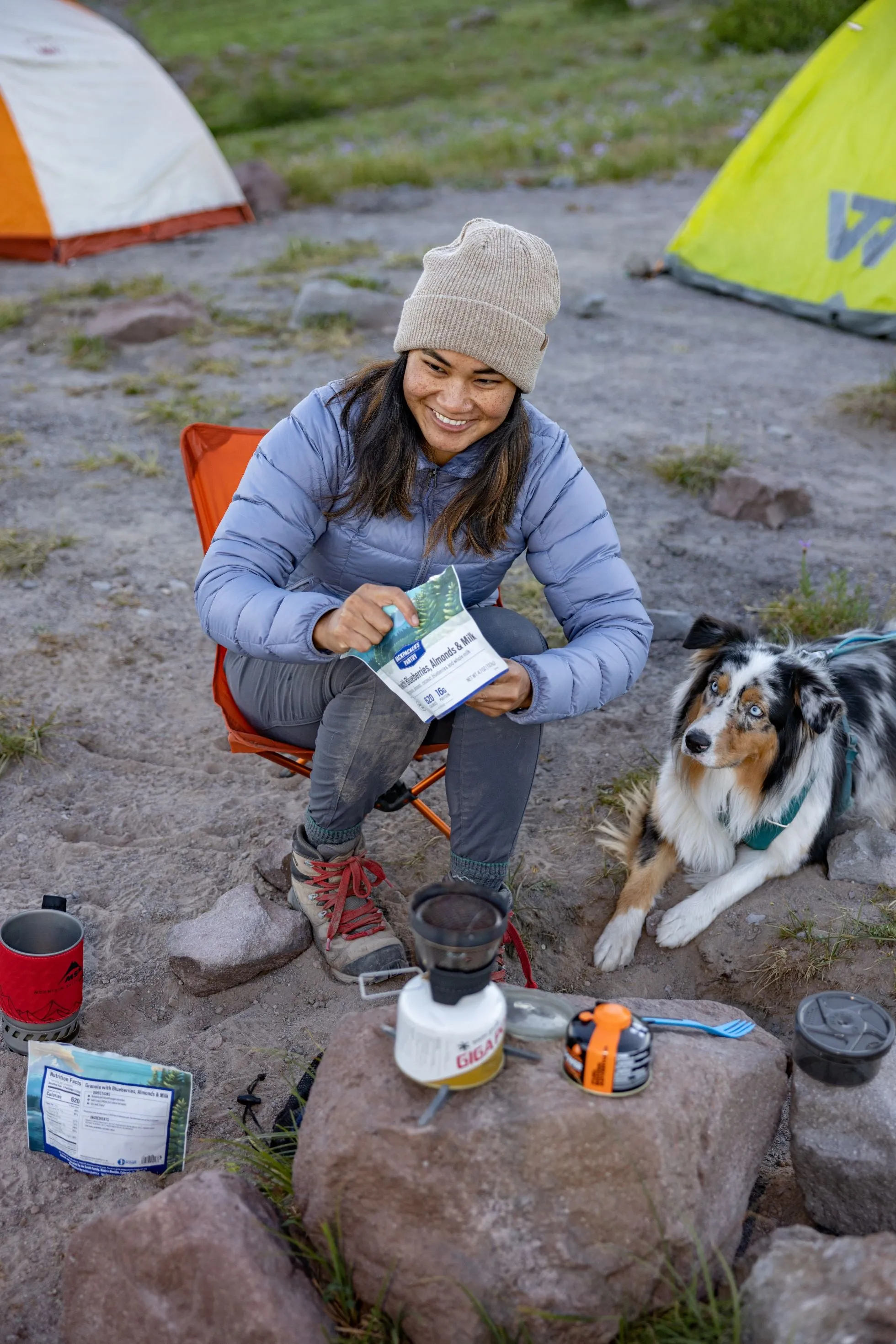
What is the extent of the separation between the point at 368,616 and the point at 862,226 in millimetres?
6221

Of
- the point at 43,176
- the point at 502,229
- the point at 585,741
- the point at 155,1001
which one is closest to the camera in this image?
the point at 502,229

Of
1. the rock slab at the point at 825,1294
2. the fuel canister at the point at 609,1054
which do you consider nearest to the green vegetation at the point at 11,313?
the fuel canister at the point at 609,1054

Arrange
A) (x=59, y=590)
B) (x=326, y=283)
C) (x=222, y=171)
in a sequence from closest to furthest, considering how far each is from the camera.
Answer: (x=59, y=590) < (x=326, y=283) < (x=222, y=171)

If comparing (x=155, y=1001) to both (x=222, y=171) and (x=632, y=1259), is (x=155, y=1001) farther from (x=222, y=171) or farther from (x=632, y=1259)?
(x=222, y=171)

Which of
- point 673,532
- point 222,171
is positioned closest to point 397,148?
point 222,171

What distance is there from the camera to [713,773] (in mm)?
2895

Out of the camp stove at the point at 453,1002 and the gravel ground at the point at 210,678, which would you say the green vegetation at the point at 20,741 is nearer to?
the gravel ground at the point at 210,678

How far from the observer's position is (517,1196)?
5.62 feet

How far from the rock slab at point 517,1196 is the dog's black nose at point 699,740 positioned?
3.34ft

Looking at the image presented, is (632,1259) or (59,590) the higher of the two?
(632,1259)

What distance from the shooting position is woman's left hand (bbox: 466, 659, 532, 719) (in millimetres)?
2250

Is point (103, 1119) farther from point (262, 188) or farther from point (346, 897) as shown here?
point (262, 188)

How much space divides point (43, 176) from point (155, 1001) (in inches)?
319

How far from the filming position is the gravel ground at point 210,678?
2521mm
